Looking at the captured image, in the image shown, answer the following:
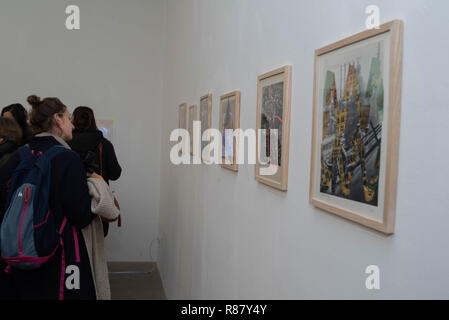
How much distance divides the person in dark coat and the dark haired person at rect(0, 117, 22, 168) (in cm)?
61

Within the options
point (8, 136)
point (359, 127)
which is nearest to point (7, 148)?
point (8, 136)

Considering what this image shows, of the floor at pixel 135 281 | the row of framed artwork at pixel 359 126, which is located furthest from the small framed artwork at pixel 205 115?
the floor at pixel 135 281

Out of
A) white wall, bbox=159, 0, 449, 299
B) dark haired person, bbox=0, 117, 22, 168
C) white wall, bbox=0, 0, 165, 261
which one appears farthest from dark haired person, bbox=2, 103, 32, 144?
white wall, bbox=0, 0, 165, 261

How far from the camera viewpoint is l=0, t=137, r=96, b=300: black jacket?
→ 241cm

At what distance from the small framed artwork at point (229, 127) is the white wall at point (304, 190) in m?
0.07

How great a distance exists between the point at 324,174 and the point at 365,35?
0.42 metres

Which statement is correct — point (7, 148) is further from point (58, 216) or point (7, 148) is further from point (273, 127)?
point (273, 127)

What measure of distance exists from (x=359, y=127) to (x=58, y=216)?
6.18 feet

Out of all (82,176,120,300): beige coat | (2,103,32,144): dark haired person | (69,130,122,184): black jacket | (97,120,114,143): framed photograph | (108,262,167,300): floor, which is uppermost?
(2,103,32,144): dark haired person

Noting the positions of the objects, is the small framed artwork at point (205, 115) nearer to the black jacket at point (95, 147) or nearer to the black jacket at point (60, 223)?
the black jacket at point (60, 223)

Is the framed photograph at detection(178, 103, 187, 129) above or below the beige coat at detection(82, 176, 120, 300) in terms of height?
above

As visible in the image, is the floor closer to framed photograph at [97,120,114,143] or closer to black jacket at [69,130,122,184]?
black jacket at [69,130,122,184]
